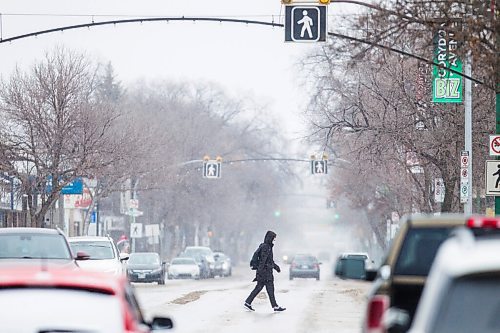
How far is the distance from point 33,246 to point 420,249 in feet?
36.1

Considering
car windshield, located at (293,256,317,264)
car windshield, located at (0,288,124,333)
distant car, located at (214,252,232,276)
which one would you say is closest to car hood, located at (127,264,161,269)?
car windshield, located at (293,256,317,264)

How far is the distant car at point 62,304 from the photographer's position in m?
9.19

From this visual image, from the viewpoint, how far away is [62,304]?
30.6ft

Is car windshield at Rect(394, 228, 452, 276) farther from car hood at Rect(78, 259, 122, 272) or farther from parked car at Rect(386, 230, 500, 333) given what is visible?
car hood at Rect(78, 259, 122, 272)

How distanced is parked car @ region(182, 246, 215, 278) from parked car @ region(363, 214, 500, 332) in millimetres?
59892

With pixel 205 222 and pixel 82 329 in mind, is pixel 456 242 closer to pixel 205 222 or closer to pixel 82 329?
pixel 82 329

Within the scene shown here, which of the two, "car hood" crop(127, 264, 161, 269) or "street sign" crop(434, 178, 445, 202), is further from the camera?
"car hood" crop(127, 264, 161, 269)

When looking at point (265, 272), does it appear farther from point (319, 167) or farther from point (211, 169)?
point (211, 169)

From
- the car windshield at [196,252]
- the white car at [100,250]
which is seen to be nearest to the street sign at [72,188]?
the white car at [100,250]

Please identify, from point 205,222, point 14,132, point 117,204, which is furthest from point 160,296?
point 205,222

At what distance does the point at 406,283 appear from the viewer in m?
12.6

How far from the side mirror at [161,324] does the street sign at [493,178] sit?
18320mm

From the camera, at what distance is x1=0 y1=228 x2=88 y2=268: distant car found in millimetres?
23094

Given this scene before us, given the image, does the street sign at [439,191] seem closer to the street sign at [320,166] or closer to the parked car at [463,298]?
the street sign at [320,166]
